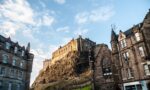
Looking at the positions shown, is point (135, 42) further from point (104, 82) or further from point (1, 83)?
point (1, 83)

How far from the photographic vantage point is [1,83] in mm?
39812

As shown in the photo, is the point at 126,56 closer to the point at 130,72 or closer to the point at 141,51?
the point at 130,72

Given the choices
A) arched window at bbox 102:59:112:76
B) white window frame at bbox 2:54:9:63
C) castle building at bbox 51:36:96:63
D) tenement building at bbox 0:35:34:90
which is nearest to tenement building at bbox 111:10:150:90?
arched window at bbox 102:59:112:76

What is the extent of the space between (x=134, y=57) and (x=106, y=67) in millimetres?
7618

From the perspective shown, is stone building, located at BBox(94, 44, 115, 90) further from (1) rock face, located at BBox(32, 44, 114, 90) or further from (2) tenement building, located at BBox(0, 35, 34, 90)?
(2) tenement building, located at BBox(0, 35, 34, 90)

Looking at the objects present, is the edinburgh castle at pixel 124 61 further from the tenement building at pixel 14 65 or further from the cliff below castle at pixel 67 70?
the cliff below castle at pixel 67 70

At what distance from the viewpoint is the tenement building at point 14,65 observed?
41.4 meters

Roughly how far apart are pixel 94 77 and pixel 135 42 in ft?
39.7

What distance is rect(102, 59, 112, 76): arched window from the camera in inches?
1511

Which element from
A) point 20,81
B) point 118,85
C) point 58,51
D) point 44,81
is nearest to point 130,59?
point 118,85

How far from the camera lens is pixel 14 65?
4491 centimetres

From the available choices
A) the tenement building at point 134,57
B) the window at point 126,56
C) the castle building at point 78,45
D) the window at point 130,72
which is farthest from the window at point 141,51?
the castle building at point 78,45

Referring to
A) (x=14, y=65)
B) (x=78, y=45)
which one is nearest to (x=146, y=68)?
(x=14, y=65)

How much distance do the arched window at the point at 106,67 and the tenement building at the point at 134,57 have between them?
2222 mm
